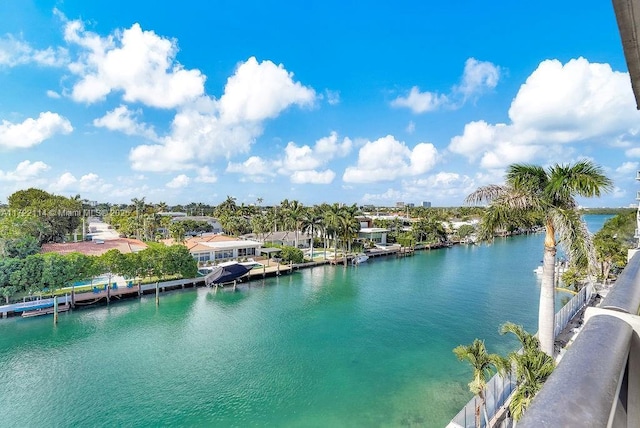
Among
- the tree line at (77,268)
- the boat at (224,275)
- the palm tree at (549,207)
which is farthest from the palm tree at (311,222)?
the palm tree at (549,207)

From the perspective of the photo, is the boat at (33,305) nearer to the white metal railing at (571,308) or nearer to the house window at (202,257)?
the house window at (202,257)

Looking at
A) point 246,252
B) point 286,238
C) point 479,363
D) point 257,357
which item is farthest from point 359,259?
point 479,363

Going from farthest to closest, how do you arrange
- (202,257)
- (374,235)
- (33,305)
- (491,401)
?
1. (374,235)
2. (202,257)
3. (33,305)
4. (491,401)

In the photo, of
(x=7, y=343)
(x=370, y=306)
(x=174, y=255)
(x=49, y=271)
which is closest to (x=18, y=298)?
(x=49, y=271)

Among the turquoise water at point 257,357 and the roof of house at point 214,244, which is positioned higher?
the roof of house at point 214,244

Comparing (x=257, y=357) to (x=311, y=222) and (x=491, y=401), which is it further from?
(x=311, y=222)

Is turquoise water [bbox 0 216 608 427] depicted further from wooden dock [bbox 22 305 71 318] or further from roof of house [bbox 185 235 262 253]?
roof of house [bbox 185 235 262 253]

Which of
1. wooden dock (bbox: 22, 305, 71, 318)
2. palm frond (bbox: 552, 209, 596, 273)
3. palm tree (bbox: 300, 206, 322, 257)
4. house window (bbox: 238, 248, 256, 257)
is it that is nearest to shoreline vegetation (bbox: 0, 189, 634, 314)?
palm tree (bbox: 300, 206, 322, 257)
